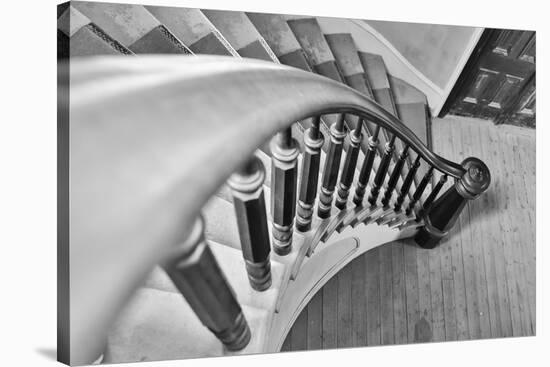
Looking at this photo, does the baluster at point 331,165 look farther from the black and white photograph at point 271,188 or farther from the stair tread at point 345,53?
the stair tread at point 345,53

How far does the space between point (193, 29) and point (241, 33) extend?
0.59 ft

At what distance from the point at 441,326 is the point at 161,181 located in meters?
1.80

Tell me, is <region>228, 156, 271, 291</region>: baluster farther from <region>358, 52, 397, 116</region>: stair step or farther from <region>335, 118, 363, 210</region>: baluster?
<region>358, 52, 397, 116</region>: stair step

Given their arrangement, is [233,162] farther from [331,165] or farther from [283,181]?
[331,165]

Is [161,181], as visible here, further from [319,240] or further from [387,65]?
[387,65]

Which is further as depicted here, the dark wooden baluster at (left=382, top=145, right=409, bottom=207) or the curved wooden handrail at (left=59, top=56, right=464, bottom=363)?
the dark wooden baluster at (left=382, top=145, right=409, bottom=207)

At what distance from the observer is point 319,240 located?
1.50 metres

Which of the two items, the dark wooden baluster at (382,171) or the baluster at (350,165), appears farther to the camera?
the dark wooden baluster at (382,171)

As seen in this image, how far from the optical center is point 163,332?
48.8 inches

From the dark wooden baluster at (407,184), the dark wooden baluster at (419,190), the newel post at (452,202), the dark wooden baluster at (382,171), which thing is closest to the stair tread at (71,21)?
the dark wooden baluster at (382,171)

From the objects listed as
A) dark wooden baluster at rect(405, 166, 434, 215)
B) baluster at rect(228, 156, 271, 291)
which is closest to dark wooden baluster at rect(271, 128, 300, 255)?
baluster at rect(228, 156, 271, 291)

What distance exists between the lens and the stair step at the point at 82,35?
3.68 feet

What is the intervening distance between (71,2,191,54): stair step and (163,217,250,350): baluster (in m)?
0.80

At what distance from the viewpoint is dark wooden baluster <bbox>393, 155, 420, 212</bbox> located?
1.65 m
